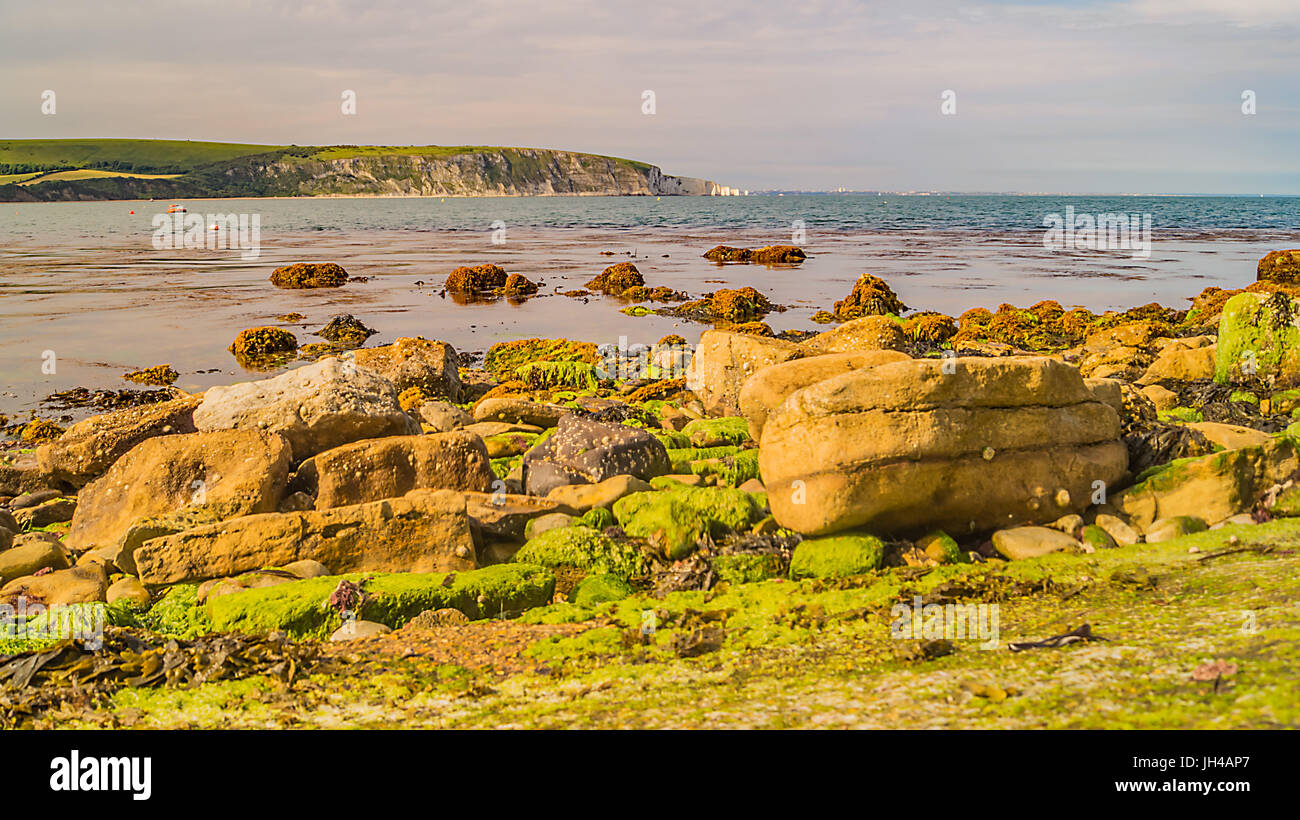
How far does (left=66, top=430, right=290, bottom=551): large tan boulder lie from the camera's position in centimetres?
731

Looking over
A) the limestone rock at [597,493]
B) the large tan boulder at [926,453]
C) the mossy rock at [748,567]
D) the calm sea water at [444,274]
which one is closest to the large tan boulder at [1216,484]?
the large tan boulder at [926,453]

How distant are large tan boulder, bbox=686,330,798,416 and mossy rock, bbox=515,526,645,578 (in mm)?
4507

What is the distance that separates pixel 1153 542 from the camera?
20.1 ft

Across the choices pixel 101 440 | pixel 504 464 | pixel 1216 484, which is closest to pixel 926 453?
pixel 1216 484

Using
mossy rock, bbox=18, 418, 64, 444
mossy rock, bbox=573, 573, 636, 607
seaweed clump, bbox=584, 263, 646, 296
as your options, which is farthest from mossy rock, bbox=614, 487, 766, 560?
seaweed clump, bbox=584, 263, 646, 296

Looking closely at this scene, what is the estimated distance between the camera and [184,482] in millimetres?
7609

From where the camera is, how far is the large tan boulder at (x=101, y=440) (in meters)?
8.54

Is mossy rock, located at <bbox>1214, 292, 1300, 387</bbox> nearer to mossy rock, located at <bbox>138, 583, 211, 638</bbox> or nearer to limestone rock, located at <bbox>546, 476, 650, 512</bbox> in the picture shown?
limestone rock, located at <bbox>546, 476, 650, 512</bbox>

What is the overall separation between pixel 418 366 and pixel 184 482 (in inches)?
211

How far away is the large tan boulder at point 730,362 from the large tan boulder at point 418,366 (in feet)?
12.7

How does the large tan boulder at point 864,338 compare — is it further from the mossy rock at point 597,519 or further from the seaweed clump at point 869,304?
the seaweed clump at point 869,304

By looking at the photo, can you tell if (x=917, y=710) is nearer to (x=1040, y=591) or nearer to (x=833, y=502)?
(x=1040, y=591)
